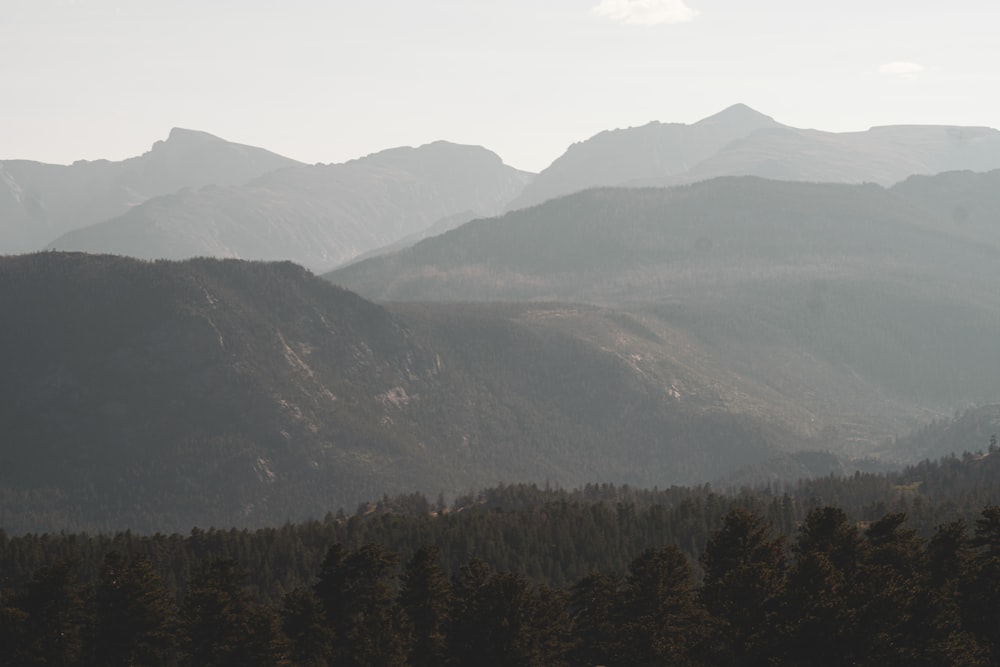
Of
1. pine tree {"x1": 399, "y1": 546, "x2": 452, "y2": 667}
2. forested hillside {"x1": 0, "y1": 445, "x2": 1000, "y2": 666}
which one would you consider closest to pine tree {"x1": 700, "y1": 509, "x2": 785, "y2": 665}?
forested hillside {"x1": 0, "y1": 445, "x2": 1000, "y2": 666}

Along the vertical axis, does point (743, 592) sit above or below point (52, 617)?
above

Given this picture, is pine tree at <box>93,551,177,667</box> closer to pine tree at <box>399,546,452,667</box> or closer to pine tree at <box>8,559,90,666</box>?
pine tree at <box>8,559,90,666</box>

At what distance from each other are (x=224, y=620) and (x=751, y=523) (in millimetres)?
45966

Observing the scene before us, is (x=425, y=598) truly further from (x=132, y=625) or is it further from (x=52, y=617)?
(x=52, y=617)

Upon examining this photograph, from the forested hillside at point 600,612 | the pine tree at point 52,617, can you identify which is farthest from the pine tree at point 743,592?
the pine tree at point 52,617

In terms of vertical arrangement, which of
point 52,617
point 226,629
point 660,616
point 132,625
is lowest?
point 660,616

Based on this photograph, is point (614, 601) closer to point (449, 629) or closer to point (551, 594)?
point (551, 594)

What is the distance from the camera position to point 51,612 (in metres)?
136

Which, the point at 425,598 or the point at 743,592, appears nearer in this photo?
the point at 743,592

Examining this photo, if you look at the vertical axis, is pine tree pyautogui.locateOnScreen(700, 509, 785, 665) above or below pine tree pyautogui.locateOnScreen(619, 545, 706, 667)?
above

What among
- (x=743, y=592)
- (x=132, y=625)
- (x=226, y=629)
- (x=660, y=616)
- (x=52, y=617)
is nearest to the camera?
(x=743, y=592)

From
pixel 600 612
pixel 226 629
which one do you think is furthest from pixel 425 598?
pixel 226 629

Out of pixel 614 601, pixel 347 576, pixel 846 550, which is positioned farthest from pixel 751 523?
pixel 347 576

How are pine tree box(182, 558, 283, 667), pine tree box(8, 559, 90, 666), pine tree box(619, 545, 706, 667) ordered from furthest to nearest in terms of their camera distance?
pine tree box(8, 559, 90, 666)
pine tree box(619, 545, 706, 667)
pine tree box(182, 558, 283, 667)
